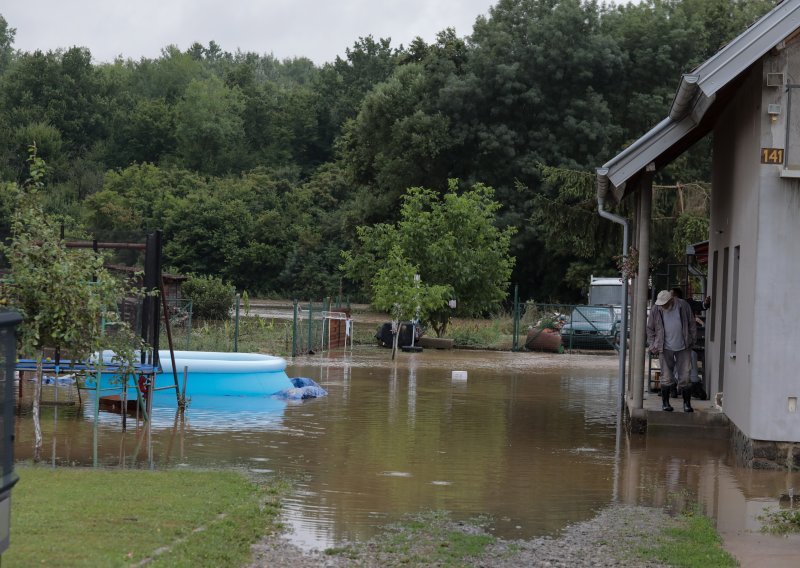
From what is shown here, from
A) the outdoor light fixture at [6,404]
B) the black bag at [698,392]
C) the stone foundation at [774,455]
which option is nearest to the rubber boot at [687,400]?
the black bag at [698,392]

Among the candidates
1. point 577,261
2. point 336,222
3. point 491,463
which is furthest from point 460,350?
point 336,222

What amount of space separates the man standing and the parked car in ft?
64.2

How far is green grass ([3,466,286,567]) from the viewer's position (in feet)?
25.6

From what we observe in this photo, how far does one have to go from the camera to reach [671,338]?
1638 cm

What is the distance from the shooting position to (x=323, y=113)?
300 ft

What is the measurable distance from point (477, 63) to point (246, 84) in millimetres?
57009

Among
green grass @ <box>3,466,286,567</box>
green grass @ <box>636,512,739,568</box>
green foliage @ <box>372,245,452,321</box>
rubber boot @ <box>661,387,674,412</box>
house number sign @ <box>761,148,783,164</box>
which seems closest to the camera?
green grass @ <box>3,466,286,567</box>

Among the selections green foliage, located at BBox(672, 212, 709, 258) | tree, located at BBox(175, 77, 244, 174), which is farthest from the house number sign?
tree, located at BBox(175, 77, 244, 174)

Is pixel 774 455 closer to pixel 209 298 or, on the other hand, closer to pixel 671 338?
pixel 671 338

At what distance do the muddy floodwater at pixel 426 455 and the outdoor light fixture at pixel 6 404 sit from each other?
10.0 ft

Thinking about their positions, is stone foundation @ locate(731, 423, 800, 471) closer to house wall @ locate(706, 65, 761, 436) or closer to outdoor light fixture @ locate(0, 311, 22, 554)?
house wall @ locate(706, 65, 761, 436)

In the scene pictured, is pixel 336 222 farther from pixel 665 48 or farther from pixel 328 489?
pixel 328 489

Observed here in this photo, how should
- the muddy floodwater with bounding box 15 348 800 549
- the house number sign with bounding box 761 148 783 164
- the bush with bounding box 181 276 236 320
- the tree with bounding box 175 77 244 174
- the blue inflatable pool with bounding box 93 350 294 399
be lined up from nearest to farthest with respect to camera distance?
the muddy floodwater with bounding box 15 348 800 549 < the house number sign with bounding box 761 148 783 164 < the blue inflatable pool with bounding box 93 350 294 399 < the bush with bounding box 181 276 236 320 < the tree with bounding box 175 77 244 174

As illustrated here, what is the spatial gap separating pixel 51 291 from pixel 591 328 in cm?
2623
